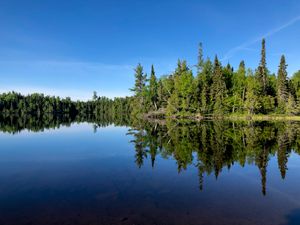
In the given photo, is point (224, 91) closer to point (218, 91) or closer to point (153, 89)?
point (218, 91)

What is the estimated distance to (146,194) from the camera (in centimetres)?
1167

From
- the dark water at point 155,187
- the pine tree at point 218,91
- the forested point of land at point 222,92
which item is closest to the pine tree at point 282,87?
the forested point of land at point 222,92

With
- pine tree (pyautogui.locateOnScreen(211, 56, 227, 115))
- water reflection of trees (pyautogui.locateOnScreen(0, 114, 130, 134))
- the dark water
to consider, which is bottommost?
the dark water

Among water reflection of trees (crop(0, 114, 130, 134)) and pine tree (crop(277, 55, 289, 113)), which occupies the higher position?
pine tree (crop(277, 55, 289, 113))

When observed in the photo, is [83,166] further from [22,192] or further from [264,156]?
[264,156]

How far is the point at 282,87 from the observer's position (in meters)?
87.7

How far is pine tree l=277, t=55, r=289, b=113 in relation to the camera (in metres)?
79.9

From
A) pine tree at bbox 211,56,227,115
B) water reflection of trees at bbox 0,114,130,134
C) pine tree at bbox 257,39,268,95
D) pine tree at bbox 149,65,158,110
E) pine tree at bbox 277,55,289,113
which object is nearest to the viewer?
water reflection of trees at bbox 0,114,130,134

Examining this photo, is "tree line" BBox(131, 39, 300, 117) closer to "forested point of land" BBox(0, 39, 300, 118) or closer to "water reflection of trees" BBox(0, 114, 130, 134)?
"forested point of land" BBox(0, 39, 300, 118)

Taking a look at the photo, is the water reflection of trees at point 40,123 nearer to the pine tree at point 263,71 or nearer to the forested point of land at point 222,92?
the forested point of land at point 222,92

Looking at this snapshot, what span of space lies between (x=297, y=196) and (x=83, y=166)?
14345 millimetres

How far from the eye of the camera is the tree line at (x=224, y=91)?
7881 cm

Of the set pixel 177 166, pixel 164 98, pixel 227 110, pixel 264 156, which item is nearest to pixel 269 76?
pixel 227 110

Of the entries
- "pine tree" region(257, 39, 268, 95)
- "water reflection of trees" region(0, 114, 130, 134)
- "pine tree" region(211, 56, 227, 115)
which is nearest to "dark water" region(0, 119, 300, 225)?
"water reflection of trees" region(0, 114, 130, 134)
